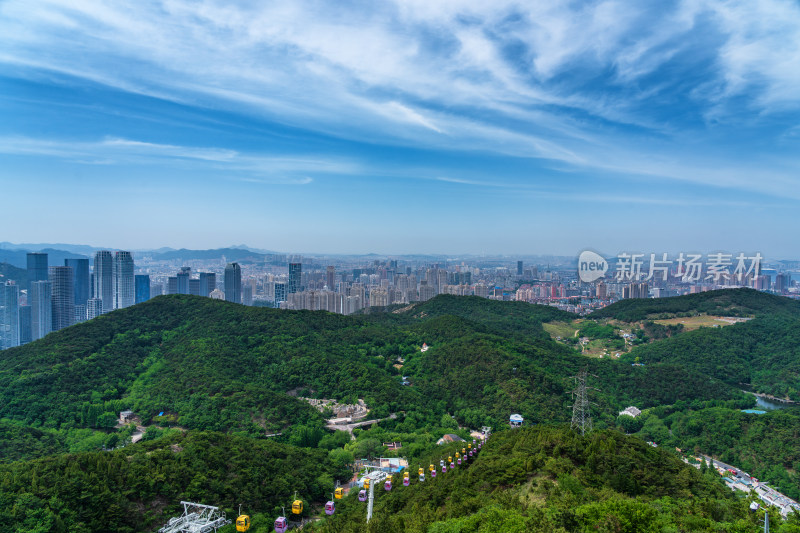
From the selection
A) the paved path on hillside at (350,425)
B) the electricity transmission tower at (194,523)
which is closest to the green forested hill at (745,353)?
the paved path on hillside at (350,425)

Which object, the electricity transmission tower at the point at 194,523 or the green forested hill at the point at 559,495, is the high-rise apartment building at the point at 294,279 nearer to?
the green forested hill at the point at 559,495

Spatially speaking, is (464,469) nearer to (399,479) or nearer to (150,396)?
(399,479)

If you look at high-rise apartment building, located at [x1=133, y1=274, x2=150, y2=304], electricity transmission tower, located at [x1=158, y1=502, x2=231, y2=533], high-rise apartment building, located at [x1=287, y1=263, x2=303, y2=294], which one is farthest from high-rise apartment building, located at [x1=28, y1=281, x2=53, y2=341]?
electricity transmission tower, located at [x1=158, y1=502, x2=231, y2=533]

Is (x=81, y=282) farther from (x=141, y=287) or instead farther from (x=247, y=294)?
(x=247, y=294)

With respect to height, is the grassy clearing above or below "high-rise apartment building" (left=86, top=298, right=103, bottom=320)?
above

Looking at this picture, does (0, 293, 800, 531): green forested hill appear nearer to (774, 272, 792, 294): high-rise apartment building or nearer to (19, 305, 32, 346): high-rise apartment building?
(19, 305, 32, 346): high-rise apartment building

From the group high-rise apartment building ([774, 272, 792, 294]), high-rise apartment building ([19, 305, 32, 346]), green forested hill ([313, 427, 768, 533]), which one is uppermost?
high-rise apartment building ([774, 272, 792, 294])

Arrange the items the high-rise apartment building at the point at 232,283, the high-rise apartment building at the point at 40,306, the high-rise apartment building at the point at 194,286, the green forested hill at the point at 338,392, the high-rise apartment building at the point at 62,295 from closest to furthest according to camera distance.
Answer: the green forested hill at the point at 338,392
the high-rise apartment building at the point at 40,306
the high-rise apartment building at the point at 62,295
the high-rise apartment building at the point at 194,286
the high-rise apartment building at the point at 232,283
